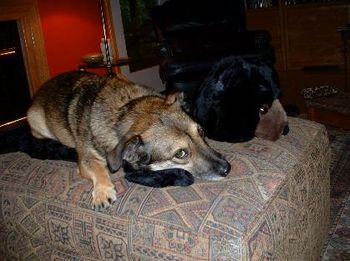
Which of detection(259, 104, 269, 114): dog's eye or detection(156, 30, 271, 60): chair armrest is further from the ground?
detection(156, 30, 271, 60): chair armrest

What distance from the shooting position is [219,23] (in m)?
5.54

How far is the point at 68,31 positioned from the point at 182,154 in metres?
3.82

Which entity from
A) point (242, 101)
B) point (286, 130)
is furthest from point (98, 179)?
point (286, 130)

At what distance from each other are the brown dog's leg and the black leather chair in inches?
112

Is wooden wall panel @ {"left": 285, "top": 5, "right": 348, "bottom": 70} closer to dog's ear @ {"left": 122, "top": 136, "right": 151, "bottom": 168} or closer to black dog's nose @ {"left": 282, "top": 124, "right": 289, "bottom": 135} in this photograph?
black dog's nose @ {"left": 282, "top": 124, "right": 289, "bottom": 135}

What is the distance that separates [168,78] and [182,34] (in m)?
1.11

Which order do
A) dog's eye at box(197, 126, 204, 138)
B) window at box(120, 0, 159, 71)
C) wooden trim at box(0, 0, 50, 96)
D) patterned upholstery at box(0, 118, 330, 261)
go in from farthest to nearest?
window at box(120, 0, 159, 71) < wooden trim at box(0, 0, 50, 96) < dog's eye at box(197, 126, 204, 138) < patterned upholstery at box(0, 118, 330, 261)

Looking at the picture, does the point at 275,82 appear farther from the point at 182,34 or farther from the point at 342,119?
the point at 182,34

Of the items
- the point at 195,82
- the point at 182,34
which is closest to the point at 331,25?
the point at 182,34

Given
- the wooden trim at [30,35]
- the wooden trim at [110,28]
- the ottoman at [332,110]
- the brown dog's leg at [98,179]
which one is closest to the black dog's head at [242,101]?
the brown dog's leg at [98,179]

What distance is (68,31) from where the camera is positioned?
16.0ft

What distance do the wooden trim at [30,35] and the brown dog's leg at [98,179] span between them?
3.11 meters

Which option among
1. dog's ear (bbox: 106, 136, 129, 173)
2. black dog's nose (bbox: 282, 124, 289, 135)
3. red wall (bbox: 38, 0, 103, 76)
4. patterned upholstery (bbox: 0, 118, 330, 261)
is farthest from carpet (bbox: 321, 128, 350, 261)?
red wall (bbox: 38, 0, 103, 76)

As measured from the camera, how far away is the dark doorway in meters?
4.36
